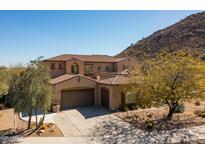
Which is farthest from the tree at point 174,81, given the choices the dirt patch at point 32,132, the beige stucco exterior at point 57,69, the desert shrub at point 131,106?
the beige stucco exterior at point 57,69

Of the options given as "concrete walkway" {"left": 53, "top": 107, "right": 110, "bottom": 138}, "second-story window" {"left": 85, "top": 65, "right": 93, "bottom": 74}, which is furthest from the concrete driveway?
"second-story window" {"left": 85, "top": 65, "right": 93, "bottom": 74}

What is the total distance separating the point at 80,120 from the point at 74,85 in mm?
6536

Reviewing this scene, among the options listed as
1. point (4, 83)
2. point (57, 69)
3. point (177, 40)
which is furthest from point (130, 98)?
point (177, 40)

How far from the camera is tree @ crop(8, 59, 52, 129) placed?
14711 mm

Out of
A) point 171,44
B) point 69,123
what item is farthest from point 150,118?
point 171,44

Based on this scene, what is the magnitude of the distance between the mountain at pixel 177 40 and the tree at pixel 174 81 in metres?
43.6

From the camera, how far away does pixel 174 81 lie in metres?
17.2

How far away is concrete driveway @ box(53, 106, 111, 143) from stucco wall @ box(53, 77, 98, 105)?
1.90 metres

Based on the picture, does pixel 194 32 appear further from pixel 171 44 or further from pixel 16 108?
pixel 16 108

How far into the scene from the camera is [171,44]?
6994 cm

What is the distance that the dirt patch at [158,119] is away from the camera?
16.3 m

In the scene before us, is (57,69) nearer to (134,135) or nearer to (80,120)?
(80,120)

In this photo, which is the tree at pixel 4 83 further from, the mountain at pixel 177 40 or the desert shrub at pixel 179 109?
the mountain at pixel 177 40
